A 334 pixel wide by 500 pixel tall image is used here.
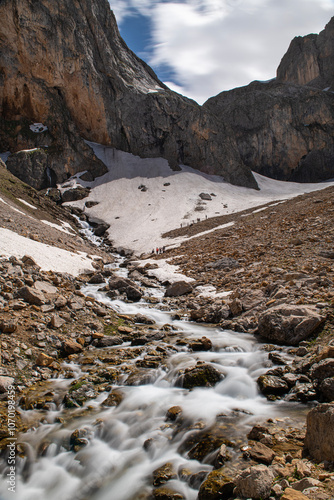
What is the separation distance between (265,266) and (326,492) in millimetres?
12122

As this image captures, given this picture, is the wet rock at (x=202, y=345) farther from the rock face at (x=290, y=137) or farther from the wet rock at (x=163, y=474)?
the rock face at (x=290, y=137)

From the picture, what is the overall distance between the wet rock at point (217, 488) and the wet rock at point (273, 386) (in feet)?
7.99

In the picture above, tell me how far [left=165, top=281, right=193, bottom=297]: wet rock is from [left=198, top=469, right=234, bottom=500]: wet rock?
37.8 ft

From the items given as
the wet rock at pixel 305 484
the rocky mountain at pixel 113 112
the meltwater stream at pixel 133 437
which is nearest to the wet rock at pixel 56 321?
the meltwater stream at pixel 133 437

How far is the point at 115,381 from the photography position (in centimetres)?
748

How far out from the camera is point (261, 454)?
444 cm

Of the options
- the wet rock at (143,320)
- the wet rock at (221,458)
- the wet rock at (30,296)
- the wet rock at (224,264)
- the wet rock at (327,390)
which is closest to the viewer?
the wet rock at (221,458)

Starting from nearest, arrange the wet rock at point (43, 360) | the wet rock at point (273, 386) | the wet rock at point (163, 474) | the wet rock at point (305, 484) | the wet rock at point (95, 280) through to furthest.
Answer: the wet rock at point (305, 484) → the wet rock at point (163, 474) → the wet rock at point (273, 386) → the wet rock at point (43, 360) → the wet rock at point (95, 280)

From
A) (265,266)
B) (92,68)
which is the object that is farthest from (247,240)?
(92,68)

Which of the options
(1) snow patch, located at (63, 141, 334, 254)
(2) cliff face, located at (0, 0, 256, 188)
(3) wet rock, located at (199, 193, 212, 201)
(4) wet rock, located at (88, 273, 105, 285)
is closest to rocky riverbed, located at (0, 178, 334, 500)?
(4) wet rock, located at (88, 273, 105, 285)

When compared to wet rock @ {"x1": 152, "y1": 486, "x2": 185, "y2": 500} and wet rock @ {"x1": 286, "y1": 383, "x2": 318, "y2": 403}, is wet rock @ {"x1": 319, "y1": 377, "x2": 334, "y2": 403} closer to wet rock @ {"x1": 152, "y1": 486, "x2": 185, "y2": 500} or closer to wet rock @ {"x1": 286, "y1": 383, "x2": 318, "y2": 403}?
Result: wet rock @ {"x1": 286, "y1": 383, "x2": 318, "y2": 403}

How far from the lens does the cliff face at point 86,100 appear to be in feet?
188

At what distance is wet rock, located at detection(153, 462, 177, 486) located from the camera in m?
4.70

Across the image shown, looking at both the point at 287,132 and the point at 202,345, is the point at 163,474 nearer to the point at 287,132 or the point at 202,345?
the point at 202,345
